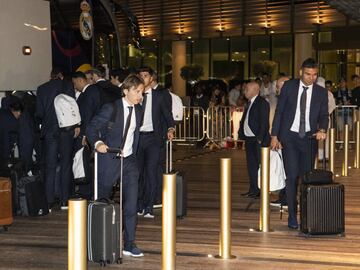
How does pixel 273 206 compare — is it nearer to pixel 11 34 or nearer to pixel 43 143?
pixel 43 143

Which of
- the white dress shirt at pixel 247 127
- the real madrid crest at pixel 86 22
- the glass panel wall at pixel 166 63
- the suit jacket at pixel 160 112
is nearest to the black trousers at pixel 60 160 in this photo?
the suit jacket at pixel 160 112

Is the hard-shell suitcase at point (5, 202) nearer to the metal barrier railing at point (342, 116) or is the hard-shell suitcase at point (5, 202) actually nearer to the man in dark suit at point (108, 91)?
the man in dark suit at point (108, 91)

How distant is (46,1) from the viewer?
1454 centimetres

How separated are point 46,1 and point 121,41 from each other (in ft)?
16.6

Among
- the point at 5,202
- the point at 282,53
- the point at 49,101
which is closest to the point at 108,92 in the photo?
the point at 49,101

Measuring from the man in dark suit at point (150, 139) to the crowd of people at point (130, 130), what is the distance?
Result: 0.01 metres

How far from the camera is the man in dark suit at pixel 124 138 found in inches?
325

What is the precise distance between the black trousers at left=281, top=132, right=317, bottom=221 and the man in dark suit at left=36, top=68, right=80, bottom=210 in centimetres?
354

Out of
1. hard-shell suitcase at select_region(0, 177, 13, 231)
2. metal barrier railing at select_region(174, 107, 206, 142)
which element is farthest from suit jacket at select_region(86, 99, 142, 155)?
metal barrier railing at select_region(174, 107, 206, 142)

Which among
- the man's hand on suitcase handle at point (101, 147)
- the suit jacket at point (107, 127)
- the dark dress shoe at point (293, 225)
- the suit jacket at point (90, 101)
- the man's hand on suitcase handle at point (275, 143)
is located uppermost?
the suit jacket at point (90, 101)

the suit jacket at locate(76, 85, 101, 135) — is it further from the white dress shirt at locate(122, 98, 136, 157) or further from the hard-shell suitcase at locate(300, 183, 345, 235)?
the hard-shell suitcase at locate(300, 183, 345, 235)

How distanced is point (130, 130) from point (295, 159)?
2536mm

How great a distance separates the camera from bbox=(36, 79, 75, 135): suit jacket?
12133 mm

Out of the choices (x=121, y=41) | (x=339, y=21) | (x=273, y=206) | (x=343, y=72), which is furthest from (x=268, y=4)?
(x=273, y=206)
